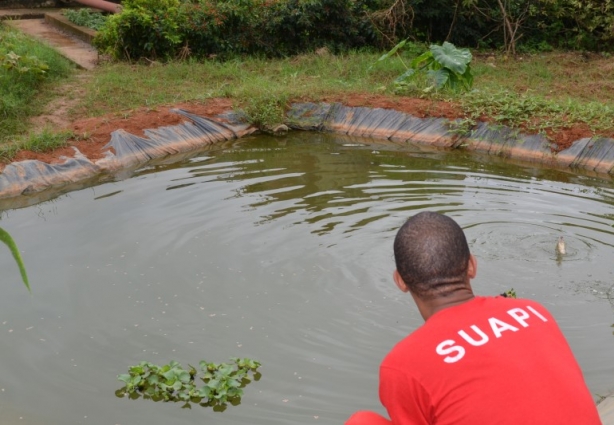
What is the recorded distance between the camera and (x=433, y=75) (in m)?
11.6

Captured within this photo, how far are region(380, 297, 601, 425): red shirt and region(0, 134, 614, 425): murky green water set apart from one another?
238 centimetres

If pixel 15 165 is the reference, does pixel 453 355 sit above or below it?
above

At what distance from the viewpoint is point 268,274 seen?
6.82 m

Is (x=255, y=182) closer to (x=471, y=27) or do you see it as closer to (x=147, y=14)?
(x=147, y=14)

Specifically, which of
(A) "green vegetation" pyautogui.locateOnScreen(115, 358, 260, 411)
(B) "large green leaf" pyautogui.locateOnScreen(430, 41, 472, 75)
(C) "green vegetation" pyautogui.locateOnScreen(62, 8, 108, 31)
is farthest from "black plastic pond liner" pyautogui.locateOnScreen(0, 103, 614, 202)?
(C) "green vegetation" pyautogui.locateOnScreen(62, 8, 108, 31)

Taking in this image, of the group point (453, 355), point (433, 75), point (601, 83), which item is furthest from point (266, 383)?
point (601, 83)

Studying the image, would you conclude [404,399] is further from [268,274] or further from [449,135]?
[449,135]

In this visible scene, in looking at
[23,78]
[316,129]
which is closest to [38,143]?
[23,78]

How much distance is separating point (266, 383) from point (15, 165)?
4841 millimetres

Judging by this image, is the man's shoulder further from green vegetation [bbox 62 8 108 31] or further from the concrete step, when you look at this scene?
green vegetation [bbox 62 8 108 31]

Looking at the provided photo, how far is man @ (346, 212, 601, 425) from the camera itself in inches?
101

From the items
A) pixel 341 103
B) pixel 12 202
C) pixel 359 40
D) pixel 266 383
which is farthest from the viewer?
pixel 359 40

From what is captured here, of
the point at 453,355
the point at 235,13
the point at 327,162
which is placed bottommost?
the point at 327,162

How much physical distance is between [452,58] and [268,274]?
227 inches
